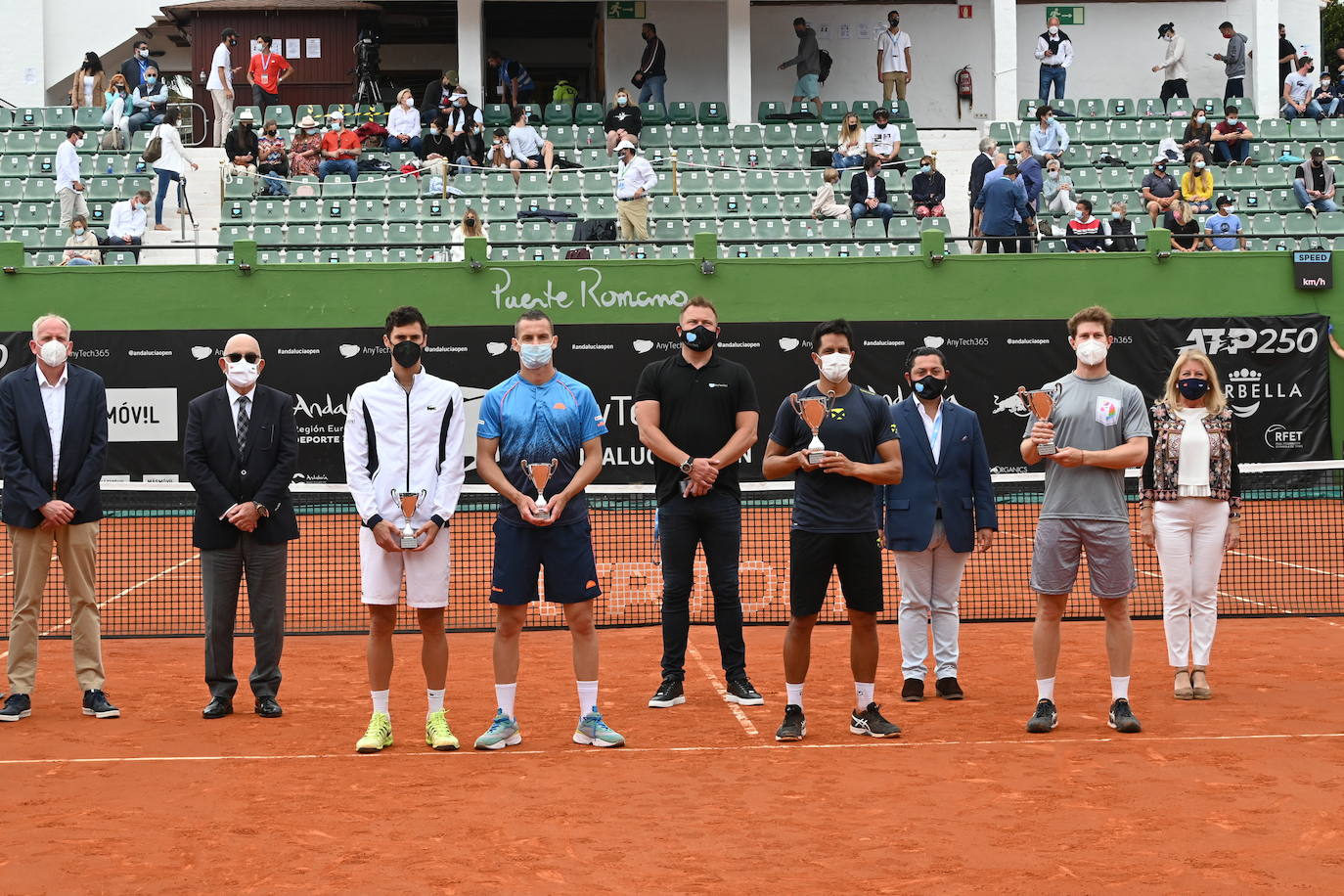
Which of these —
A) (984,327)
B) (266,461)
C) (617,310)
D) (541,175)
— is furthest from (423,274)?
(266,461)

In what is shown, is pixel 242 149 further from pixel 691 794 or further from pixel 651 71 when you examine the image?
pixel 691 794

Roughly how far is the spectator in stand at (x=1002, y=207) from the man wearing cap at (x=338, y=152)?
34.0ft

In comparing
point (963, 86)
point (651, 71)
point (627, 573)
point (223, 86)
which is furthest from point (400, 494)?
point (963, 86)

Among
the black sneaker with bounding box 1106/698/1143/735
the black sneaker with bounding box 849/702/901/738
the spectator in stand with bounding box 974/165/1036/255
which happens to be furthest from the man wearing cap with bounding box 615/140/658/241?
the black sneaker with bounding box 1106/698/1143/735

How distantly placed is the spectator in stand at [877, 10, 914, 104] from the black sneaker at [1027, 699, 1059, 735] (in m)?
23.3

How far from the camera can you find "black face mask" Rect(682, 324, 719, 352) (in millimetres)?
8125

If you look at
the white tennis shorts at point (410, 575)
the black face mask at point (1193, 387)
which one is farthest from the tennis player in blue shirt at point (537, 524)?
the black face mask at point (1193, 387)

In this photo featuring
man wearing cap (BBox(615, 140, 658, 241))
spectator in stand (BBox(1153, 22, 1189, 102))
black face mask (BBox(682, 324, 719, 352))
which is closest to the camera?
black face mask (BBox(682, 324, 719, 352))

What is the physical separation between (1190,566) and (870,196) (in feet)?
52.6

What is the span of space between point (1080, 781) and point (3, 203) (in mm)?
22907

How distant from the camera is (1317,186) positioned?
25266 mm

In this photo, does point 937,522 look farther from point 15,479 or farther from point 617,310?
point 617,310

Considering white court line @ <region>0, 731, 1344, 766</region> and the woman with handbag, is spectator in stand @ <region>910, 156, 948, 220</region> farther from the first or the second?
white court line @ <region>0, 731, 1344, 766</region>

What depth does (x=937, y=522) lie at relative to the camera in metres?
8.73
